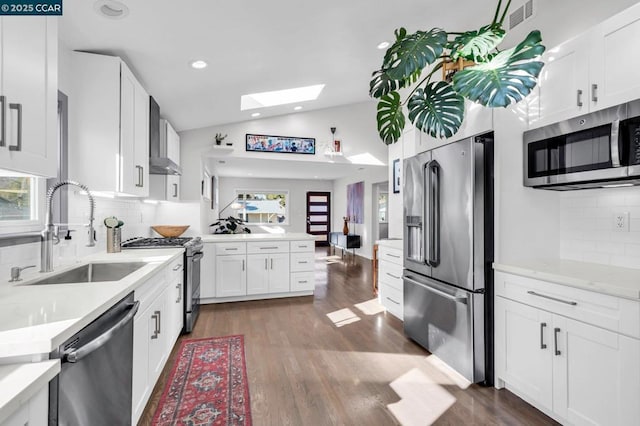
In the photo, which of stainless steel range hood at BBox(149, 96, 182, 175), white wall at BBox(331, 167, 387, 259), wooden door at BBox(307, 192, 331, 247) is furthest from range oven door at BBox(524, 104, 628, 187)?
wooden door at BBox(307, 192, 331, 247)

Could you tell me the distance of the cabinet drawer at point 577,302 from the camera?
1.44m

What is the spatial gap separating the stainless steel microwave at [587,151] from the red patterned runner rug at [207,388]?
2383mm

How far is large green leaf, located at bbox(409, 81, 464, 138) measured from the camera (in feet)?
5.86

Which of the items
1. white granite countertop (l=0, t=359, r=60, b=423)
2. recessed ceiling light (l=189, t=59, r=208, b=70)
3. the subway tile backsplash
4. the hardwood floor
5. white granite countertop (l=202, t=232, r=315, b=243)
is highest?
recessed ceiling light (l=189, t=59, r=208, b=70)

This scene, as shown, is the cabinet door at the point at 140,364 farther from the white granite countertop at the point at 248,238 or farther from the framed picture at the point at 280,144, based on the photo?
the framed picture at the point at 280,144

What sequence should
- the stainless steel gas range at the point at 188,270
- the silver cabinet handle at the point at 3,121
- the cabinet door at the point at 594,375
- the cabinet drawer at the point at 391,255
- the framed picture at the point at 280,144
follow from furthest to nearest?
the framed picture at the point at 280,144 < the cabinet drawer at the point at 391,255 < the stainless steel gas range at the point at 188,270 < the cabinet door at the point at 594,375 < the silver cabinet handle at the point at 3,121

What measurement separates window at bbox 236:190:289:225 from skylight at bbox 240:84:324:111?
5886 mm

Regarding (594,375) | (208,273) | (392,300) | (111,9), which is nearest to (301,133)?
(208,273)

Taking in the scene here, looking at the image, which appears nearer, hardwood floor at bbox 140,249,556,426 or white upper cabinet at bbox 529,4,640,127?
white upper cabinet at bbox 529,4,640,127

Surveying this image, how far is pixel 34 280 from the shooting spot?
5.23 ft

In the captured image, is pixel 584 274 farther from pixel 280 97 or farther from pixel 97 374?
pixel 280 97

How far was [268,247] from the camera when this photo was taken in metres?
4.30

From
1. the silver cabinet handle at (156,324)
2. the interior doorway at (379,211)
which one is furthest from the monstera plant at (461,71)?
the interior doorway at (379,211)

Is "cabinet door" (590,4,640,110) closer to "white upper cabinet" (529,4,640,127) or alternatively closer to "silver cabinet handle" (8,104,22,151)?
"white upper cabinet" (529,4,640,127)
